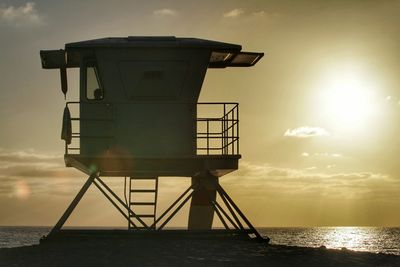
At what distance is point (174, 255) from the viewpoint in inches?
698

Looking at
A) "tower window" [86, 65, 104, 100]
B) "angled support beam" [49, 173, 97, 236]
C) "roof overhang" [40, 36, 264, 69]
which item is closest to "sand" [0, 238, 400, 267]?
"angled support beam" [49, 173, 97, 236]

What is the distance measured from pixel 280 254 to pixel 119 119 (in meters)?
7.16

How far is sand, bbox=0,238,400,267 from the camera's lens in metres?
16.7

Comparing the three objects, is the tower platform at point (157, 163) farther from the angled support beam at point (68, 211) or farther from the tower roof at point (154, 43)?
the tower roof at point (154, 43)

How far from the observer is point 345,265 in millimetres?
16531

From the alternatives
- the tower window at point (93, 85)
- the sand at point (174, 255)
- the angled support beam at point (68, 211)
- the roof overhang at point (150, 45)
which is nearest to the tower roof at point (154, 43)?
the roof overhang at point (150, 45)

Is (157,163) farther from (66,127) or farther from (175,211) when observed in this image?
(66,127)

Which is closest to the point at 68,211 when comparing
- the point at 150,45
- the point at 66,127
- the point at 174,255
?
the point at 66,127

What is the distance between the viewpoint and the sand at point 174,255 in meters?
16.7

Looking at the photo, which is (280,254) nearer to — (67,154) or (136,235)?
(136,235)

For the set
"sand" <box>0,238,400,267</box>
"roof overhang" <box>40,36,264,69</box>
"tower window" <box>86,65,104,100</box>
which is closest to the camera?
"sand" <box>0,238,400,267</box>

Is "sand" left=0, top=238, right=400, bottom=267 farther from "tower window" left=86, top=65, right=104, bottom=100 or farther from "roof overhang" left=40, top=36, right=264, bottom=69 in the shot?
"roof overhang" left=40, top=36, right=264, bottom=69

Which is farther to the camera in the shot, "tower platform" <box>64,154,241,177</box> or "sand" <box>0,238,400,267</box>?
"tower platform" <box>64,154,241,177</box>

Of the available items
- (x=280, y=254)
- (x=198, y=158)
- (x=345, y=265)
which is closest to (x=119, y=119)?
(x=198, y=158)
